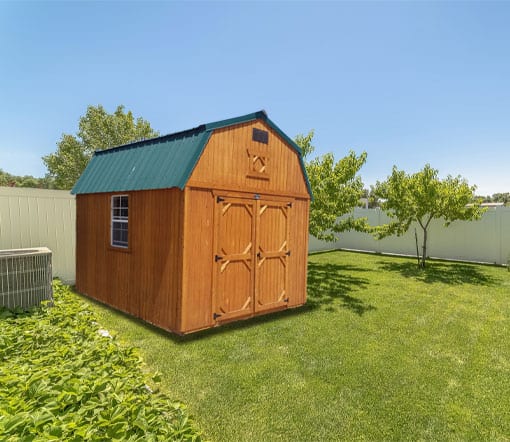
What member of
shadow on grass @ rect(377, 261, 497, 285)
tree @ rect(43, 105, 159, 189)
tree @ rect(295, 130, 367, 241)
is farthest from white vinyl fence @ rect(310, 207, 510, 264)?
tree @ rect(43, 105, 159, 189)

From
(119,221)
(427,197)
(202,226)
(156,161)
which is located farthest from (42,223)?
(427,197)

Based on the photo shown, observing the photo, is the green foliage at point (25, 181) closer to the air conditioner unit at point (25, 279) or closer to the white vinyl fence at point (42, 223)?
the white vinyl fence at point (42, 223)

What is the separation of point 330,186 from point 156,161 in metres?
7.06

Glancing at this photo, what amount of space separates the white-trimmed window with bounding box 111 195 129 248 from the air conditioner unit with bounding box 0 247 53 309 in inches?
54.0

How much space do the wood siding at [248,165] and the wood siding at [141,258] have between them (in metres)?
0.76

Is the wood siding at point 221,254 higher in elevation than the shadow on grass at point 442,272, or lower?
higher

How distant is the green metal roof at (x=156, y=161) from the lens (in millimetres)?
5273

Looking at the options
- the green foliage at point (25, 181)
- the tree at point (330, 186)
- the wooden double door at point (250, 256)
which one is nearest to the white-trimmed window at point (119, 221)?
the wooden double door at point (250, 256)

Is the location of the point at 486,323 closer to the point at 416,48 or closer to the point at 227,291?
the point at 227,291

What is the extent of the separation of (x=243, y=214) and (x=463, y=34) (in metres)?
8.22

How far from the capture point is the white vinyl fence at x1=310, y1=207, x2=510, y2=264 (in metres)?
13.6

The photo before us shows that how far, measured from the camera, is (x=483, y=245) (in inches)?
557

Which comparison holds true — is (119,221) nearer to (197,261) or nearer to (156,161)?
(156,161)

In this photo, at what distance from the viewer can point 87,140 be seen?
31359 millimetres
